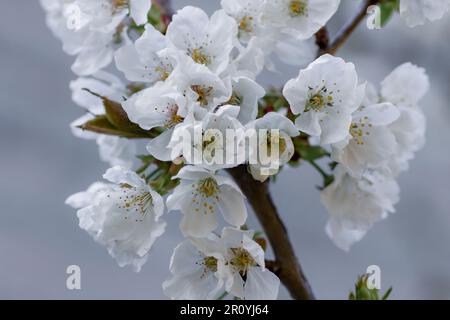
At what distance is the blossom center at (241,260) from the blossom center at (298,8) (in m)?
0.23

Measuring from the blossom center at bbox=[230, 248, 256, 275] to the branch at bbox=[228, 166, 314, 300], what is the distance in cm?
11

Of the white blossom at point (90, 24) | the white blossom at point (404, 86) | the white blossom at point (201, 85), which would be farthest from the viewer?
the white blossom at point (404, 86)

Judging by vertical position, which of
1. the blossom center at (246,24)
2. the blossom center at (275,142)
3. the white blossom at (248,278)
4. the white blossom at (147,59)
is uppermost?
the blossom center at (246,24)

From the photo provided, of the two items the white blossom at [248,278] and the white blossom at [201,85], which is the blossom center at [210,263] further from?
the white blossom at [201,85]

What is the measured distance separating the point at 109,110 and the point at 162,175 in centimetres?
8

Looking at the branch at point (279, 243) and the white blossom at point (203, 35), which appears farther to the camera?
the branch at point (279, 243)

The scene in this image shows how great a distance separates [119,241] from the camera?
61 cm

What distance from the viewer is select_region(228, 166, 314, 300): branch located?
0.69 meters

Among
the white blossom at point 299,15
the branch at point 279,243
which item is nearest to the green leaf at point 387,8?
the white blossom at point 299,15

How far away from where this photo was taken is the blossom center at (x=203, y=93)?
55 cm

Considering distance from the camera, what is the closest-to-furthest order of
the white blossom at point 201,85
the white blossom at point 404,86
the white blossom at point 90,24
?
1. the white blossom at point 201,85
2. the white blossom at point 90,24
3. the white blossom at point 404,86
